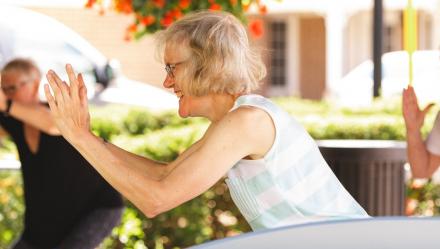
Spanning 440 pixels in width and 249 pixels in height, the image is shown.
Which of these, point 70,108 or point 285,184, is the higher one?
point 70,108

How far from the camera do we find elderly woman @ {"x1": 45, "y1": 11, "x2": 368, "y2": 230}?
2.45 meters

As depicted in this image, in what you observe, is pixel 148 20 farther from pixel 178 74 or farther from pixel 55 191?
pixel 178 74

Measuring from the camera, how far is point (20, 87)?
452 centimetres

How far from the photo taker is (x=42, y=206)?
4.29 metres

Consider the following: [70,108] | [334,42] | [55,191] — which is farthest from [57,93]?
[334,42]

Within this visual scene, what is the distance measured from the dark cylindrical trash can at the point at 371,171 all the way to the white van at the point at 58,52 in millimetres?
7516

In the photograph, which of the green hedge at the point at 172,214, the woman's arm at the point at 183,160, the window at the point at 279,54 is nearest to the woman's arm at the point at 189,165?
the woman's arm at the point at 183,160

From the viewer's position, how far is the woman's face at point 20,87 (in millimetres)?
4508

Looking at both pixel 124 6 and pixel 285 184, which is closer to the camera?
pixel 285 184

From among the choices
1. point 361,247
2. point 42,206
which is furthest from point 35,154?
point 361,247

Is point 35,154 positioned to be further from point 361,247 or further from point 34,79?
point 361,247

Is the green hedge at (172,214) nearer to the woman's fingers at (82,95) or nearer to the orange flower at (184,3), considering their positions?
the orange flower at (184,3)

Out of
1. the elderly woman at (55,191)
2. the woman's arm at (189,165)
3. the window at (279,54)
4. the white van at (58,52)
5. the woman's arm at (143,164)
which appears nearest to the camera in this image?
the woman's arm at (189,165)

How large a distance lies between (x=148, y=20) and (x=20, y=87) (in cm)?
193
